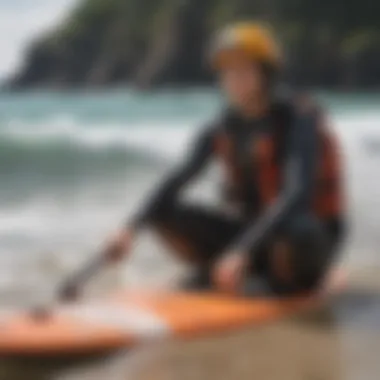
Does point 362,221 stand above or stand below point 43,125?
below

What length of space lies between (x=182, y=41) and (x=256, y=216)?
12716 millimetres

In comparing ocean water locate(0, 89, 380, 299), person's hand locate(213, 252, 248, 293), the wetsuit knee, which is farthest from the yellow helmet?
ocean water locate(0, 89, 380, 299)

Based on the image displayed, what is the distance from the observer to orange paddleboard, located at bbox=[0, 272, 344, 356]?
2.71m

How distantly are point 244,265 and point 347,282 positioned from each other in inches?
26.5

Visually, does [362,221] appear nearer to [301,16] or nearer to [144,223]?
[144,223]

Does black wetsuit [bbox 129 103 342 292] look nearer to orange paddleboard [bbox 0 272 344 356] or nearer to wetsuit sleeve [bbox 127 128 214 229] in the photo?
wetsuit sleeve [bbox 127 128 214 229]

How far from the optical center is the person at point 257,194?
10.0 feet

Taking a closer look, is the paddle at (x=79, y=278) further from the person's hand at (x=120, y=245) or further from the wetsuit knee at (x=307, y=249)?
the wetsuit knee at (x=307, y=249)

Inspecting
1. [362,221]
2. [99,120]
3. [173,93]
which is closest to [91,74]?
[173,93]

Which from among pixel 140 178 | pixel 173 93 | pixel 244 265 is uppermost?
pixel 173 93

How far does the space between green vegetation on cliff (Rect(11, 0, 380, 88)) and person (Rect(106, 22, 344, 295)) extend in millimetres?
10630

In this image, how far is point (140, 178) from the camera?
289 inches

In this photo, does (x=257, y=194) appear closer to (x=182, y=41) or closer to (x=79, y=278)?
(x=79, y=278)

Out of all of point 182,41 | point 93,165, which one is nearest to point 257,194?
point 93,165
